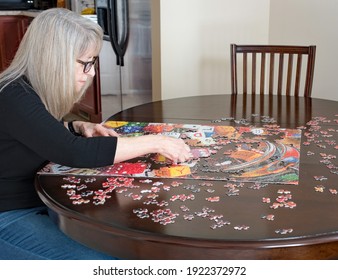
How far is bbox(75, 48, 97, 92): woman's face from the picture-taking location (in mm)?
1623

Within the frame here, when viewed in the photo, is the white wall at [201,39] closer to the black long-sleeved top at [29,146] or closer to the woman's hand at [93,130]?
the woman's hand at [93,130]

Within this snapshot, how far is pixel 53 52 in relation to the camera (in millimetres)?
1562

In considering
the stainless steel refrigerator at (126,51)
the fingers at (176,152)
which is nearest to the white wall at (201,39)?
the stainless steel refrigerator at (126,51)

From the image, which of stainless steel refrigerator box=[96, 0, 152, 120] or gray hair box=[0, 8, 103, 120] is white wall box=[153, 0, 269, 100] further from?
gray hair box=[0, 8, 103, 120]

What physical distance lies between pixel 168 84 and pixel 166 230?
254 centimetres

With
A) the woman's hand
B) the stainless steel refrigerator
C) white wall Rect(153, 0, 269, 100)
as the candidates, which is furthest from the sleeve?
the stainless steel refrigerator

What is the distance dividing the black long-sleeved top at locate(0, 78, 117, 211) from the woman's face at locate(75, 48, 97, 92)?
164 millimetres

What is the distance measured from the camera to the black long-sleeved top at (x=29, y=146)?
1.49m

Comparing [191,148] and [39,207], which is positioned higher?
[191,148]

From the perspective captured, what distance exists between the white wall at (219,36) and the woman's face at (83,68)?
6.32 feet

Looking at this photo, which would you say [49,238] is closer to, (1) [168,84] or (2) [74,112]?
(1) [168,84]

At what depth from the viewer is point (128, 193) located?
140 cm
